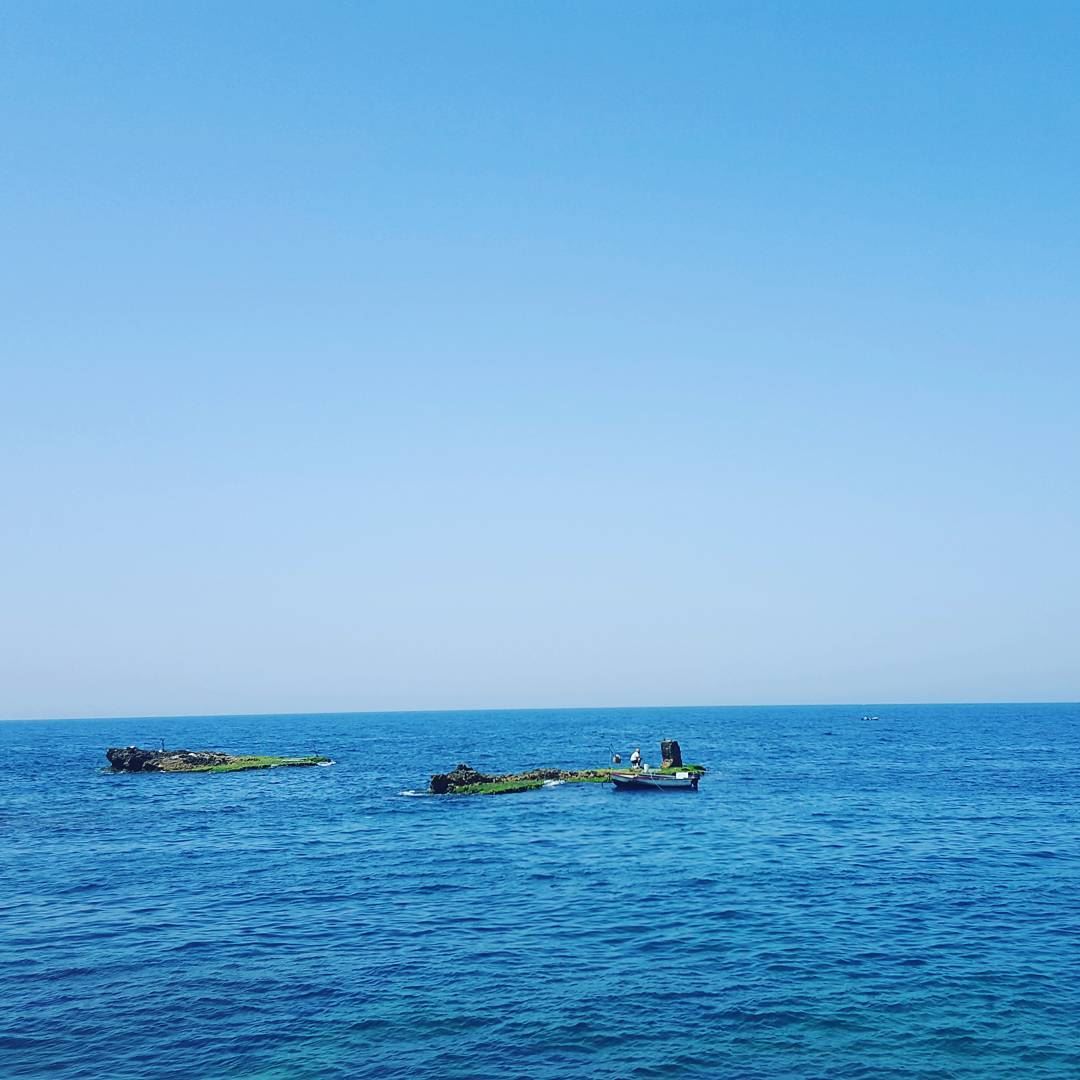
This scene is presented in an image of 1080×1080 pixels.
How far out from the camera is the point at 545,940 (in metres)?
38.5

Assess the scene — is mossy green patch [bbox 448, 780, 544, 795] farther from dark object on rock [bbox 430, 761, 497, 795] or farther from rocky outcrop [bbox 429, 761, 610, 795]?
dark object on rock [bbox 430, 761, 497, 795]

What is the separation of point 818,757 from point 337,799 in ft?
246

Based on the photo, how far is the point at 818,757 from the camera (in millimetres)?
133625

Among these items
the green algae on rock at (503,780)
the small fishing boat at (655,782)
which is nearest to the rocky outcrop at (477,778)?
the green algae on rock at (503,780)

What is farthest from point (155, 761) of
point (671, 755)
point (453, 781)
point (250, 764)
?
point (671, 755)

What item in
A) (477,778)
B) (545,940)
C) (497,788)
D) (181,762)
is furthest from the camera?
(181,762)

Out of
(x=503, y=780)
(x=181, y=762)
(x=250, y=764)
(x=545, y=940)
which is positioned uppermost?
(x=545, y=940)

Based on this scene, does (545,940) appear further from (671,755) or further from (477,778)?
(671,755)

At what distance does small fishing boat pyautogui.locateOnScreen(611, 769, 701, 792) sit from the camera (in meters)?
86.8

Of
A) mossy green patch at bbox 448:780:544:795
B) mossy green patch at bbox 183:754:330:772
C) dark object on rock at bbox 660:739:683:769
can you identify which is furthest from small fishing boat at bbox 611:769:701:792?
mossy green patch at bbox 183:754:330:772

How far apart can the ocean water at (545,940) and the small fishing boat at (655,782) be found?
658 cm

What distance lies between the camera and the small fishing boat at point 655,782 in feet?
285

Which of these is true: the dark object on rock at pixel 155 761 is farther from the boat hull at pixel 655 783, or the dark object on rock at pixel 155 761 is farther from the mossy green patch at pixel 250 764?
the boat hull at pixel 655 783

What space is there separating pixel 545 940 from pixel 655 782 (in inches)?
1960
